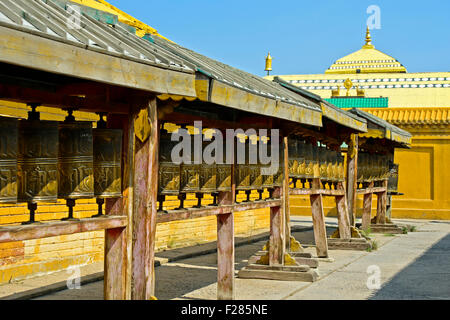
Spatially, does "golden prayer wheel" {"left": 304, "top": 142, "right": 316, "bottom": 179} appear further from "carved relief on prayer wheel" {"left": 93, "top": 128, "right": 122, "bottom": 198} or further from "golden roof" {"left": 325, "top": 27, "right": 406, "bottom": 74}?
"golden roof" {"left": 325, "top": 27, "right": 406, "bottom": 74}

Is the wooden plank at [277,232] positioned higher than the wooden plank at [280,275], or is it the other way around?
the wooden plank at [277,232]

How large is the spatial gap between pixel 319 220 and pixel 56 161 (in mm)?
6479

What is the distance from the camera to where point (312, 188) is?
390 inches

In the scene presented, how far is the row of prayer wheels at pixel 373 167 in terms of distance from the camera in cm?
1378

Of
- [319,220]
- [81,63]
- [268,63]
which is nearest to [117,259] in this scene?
[81,63]

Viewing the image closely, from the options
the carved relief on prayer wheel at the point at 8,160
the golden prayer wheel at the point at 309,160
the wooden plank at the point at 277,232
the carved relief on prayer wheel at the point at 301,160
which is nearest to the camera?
the carved relief on prayer wheel at the point at 8,160

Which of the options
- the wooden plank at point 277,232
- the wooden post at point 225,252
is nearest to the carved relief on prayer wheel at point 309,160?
the wooden plank at point 277,232

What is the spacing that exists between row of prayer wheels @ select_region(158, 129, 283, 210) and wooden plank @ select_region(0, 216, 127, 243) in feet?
2.97

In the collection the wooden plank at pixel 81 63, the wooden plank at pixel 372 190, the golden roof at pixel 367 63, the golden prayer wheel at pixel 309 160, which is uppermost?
the golden roof at pixel 367 63

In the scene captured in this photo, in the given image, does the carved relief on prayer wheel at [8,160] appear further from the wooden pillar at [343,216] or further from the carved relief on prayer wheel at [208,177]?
the wooden pillar at [343,216]

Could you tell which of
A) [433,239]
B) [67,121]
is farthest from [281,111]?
[433,239]

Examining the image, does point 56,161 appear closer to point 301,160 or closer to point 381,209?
point 301,160

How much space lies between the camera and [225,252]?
662cm

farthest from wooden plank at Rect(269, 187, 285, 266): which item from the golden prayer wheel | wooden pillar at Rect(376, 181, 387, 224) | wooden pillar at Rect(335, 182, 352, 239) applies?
wooden pillar at Rect(376, 181, 387, 224)
